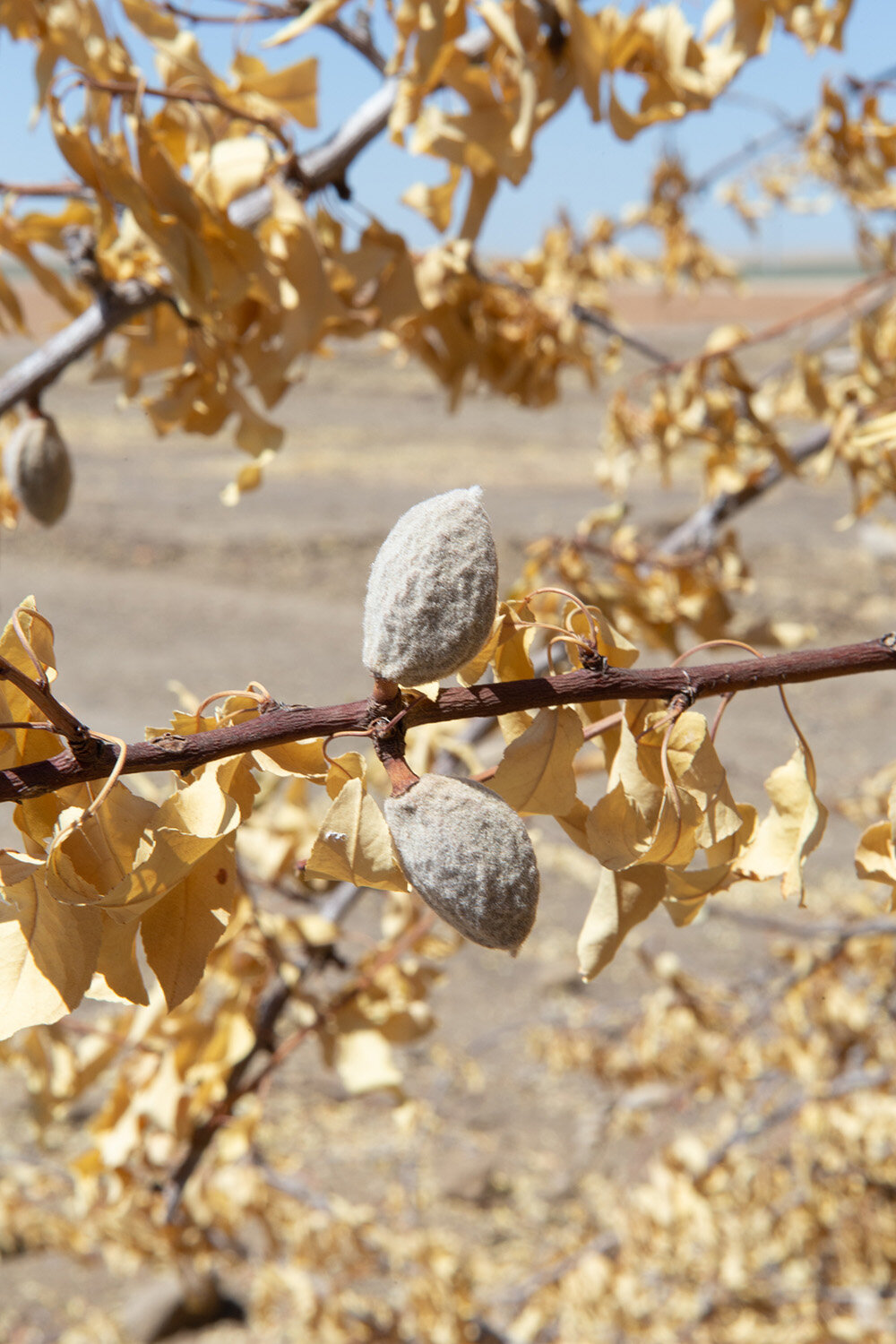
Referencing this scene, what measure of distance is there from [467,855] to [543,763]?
0.30ft

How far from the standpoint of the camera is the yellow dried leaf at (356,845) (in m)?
0.46

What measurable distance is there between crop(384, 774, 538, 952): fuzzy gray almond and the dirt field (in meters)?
1.66

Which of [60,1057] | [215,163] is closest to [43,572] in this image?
[60,1057]

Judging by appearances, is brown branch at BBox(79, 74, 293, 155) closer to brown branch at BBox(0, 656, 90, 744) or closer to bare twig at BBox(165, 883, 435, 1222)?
brown branch at BBox(0, 656, 90, 744)

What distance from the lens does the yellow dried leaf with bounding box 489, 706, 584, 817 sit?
51cm

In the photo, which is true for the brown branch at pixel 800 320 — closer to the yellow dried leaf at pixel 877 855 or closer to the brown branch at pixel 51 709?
the yellow dried leaf at pixel 877 855

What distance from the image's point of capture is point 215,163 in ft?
2.81

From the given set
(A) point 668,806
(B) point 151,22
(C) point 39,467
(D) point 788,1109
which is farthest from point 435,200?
(D) point 788,1109

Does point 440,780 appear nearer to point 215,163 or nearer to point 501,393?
point 215,163

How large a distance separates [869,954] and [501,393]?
1.23 m

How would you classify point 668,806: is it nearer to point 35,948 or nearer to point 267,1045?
point 35,948

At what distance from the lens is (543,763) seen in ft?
1.68

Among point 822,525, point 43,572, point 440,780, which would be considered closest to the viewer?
point 440,780

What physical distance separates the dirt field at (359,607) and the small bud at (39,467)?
1.05 m
